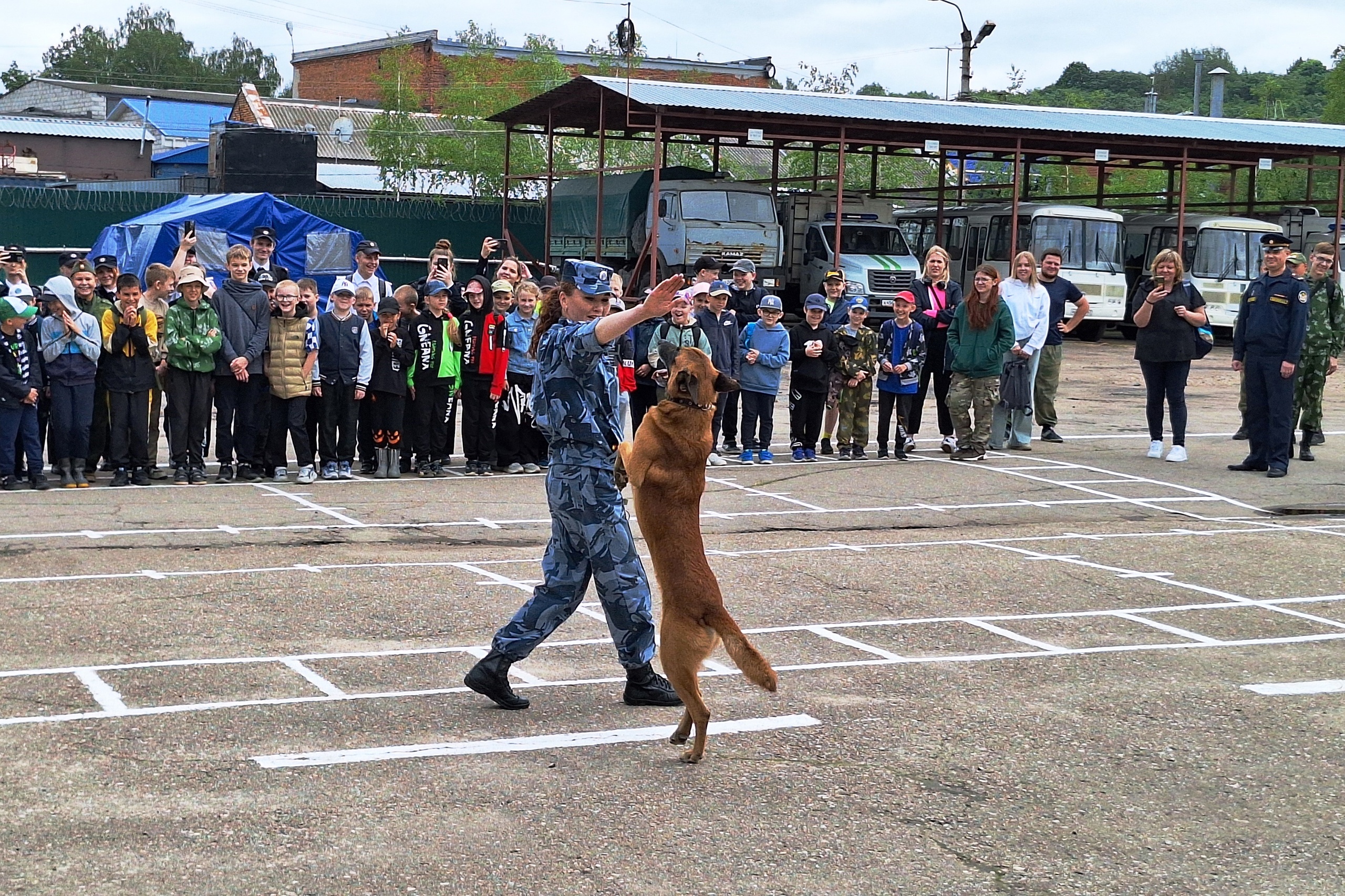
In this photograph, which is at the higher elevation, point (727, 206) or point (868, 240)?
point (727, 206)

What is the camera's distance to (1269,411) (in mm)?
14406

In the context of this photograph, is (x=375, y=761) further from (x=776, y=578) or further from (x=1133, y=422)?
(x=1133, y=422)

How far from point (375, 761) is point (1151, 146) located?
31.9m

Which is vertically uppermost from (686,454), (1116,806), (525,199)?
(525,199)

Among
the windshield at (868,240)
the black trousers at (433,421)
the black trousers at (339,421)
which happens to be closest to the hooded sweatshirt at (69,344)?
the black trousers at (339,421)

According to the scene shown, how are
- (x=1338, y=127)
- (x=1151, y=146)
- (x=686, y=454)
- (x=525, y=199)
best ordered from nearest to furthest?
(x=686, y=454), (x=1151, y=146), (x=1338, y=127), (x=525, y=199)

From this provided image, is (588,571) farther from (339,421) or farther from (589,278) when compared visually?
(339,421)

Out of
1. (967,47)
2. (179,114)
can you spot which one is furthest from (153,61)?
(967,47)

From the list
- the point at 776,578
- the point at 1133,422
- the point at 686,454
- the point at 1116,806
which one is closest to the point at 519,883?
the point at 686,454

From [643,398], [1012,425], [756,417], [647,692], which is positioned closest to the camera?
[647,692]

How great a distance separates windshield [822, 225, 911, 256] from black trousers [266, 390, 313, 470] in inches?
820

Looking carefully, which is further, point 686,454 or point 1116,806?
point 686,454

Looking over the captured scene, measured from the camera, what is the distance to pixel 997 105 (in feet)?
116

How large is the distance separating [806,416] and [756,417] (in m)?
0.51
